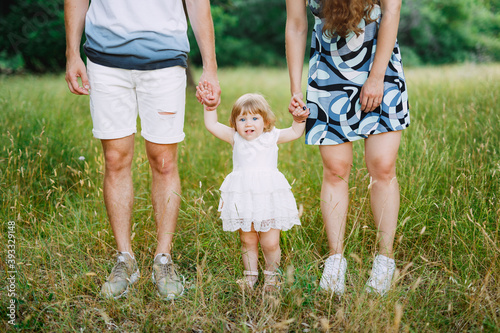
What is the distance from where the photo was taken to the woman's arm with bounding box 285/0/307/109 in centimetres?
226

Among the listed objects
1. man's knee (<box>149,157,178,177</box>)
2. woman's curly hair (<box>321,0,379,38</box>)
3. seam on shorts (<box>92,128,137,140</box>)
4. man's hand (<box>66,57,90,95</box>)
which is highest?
woman's curly hair (<box>321,0,379,38</box>)

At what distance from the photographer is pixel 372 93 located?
6.86 feet

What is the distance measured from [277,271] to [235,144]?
708mm

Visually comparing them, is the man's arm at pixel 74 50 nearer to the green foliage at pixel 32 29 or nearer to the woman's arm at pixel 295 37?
the woman's arm at pixel 295 37

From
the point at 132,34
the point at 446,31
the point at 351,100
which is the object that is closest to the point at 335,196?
the point at 351,100

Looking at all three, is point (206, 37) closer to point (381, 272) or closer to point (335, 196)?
point (335, 196)

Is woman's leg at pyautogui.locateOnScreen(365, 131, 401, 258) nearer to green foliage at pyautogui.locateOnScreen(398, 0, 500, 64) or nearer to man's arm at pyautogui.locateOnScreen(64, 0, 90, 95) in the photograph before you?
man's arm at pyautogui.locateOnScreen(64, 0, 90, 95)

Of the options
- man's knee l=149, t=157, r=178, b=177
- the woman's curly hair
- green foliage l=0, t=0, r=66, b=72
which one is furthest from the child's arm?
green foliage l=0, t=0, r=66, b=72

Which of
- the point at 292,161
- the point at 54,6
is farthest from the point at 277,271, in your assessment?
the point at 54,6

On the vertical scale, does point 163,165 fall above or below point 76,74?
below

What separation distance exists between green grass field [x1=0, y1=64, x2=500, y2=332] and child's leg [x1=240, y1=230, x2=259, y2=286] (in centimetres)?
8

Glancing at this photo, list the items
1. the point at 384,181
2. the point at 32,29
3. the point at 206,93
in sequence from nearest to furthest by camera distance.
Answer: the point at 206,93
the point at 384,181
the point at 32,29

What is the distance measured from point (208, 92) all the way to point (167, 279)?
3.24ft

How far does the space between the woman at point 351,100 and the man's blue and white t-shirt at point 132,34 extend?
66 centimetres
